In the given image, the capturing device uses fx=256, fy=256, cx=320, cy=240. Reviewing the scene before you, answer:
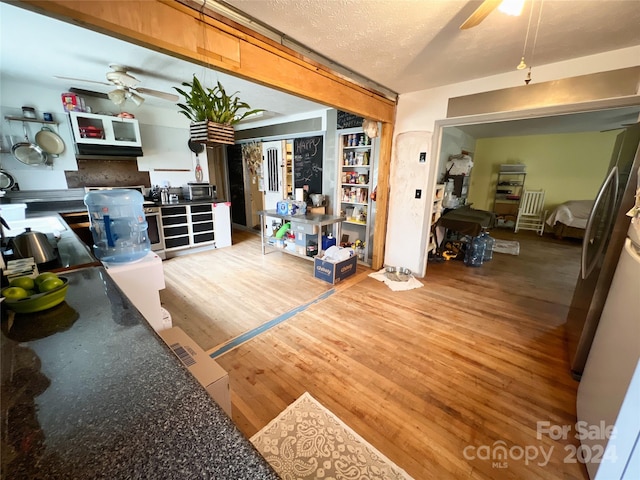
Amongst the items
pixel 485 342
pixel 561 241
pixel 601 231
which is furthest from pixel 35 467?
pixel 561 241

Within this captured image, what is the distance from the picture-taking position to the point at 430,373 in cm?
187

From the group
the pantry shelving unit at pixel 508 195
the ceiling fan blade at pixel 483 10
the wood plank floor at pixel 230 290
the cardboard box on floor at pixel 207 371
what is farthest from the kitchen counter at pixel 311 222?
the pantry shelving unit at pixel 508 195

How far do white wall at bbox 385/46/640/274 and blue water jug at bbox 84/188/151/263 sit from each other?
297 centimetres

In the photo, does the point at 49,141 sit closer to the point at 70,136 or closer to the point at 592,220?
the point at 70,136

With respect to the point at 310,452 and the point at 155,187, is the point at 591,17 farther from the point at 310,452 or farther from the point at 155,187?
the point at 155,187

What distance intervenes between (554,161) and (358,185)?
553 cm

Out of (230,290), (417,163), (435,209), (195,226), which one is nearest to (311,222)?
(230,290)

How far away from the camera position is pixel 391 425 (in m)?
1.49

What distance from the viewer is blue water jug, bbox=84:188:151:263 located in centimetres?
223

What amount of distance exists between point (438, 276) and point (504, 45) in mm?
2592

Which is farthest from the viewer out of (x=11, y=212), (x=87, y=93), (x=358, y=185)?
(x=358, y=185)

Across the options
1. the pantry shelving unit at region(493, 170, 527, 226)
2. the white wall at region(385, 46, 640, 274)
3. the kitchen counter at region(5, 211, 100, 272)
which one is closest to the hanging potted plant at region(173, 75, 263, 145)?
the kitchen counter at region(5, 211, 100, 272)

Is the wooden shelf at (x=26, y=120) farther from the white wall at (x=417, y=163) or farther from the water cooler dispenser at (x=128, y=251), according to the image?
the white wall at (x=417, y=163)

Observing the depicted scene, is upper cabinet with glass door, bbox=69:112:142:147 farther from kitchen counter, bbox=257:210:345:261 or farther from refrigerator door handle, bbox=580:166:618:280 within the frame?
refrigerator door handle, bbox=580:166:618:280
